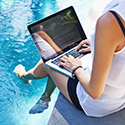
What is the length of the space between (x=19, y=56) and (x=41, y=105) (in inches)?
28.3

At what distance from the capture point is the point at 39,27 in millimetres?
1328

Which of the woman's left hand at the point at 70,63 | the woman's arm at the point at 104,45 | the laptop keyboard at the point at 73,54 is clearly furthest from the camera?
the laptop keyboard at the point at 73,54

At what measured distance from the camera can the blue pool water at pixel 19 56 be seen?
1709 millimetres

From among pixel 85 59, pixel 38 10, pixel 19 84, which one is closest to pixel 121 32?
pixel 85 59

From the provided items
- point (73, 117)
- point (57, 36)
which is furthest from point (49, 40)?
point (73, 117)

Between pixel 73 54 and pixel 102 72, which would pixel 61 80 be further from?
pixel 102 72

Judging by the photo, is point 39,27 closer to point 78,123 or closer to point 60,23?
point 60,23

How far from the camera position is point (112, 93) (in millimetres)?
1062

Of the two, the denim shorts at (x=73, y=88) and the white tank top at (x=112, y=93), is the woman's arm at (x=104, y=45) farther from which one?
the denim shorts at (x=73, y=88)

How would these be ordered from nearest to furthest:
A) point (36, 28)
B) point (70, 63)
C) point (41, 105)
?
point (70, 63) < point (36, 28) < point (41, 105)

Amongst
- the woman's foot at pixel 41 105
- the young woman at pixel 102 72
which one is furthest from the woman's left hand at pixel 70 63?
the woman's foot at pixel 41 105

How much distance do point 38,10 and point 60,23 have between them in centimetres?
153

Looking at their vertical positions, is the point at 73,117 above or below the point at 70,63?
below

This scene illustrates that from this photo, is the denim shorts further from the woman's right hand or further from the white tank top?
the woman's right hand
